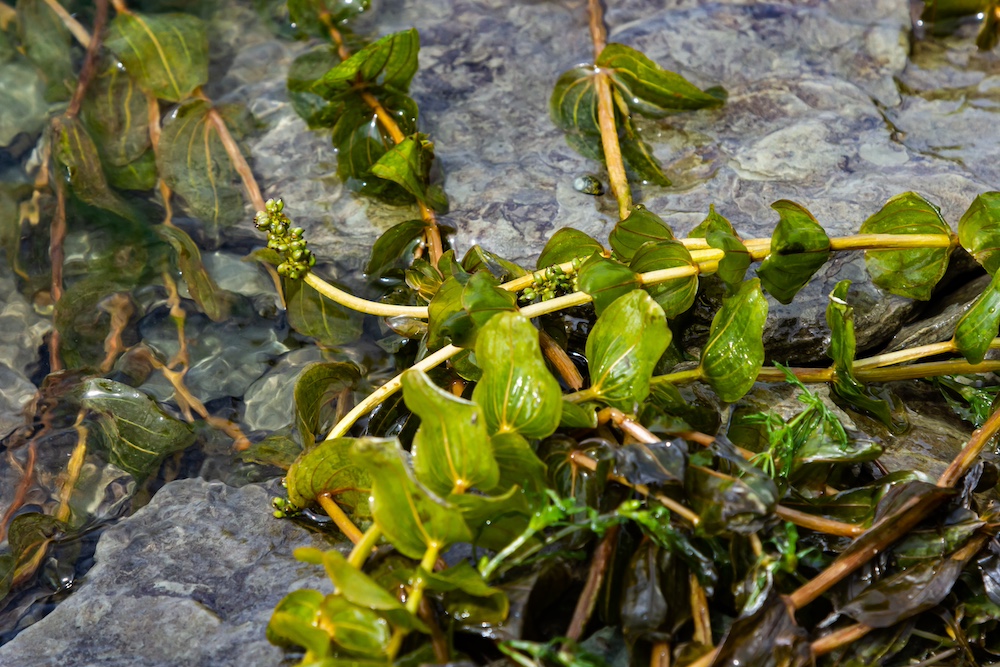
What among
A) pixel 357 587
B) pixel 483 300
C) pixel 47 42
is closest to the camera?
pixel 357 587

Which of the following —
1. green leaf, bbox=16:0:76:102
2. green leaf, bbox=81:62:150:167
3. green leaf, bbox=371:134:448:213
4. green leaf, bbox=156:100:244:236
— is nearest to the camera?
green leaf, bbox=371:134:448:213

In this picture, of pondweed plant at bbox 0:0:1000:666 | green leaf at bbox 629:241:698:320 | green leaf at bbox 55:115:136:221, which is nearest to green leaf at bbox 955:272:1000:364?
pondweed plant at bbox 0:0:1000:666

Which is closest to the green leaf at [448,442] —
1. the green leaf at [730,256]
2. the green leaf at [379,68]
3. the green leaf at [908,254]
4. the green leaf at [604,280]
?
the green leaf at [604,280]

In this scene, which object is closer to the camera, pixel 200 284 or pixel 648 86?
pixel 200 284

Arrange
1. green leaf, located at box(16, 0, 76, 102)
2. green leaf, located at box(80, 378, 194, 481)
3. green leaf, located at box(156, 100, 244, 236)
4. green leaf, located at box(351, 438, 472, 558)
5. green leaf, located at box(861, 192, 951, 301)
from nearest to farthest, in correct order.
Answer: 1. green leaf, located at box(351, 438, 472, 558)
2. green leaf, located at box(861, 192, 951, 301)
3. green leaf, located at box(80, 378, 194, 481)
4. green leaf, located at box(156, 100, 244, 236)
5. green leaf, located at box(16, 0, 76, 102)

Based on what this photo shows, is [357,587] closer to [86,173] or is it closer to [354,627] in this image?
[354,627]

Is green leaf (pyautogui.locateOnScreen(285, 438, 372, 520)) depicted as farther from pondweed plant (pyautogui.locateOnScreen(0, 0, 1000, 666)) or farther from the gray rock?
the gray rock

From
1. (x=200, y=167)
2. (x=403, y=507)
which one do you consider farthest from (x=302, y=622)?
(x=200, y=167)
